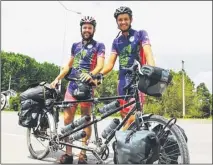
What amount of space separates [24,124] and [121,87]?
5.74 ft

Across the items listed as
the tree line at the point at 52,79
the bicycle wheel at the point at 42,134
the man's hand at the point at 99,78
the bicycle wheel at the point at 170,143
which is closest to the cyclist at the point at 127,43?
the man's hand at the point at 99,78

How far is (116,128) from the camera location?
440 centimetres

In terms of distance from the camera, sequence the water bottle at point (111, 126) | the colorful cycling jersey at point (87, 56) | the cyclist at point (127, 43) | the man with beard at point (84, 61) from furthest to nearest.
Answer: the colorful cycling jersey at point (87, 56)
the man with beard at point (84, 61)
the cyclist at point (127, 43)
the water bottle at point (111, 126)

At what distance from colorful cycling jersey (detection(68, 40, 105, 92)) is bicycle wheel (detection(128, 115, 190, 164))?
158cm

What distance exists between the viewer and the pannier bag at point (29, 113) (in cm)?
562

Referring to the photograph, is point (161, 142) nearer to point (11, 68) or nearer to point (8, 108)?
point (8, 108)

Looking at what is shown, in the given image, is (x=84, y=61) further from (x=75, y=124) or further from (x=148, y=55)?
(x=148, y=55)

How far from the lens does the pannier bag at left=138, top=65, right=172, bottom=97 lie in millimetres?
4000

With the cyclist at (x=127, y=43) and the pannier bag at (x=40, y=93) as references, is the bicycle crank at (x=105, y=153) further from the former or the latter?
the pannier bag at (x=40, y=93)

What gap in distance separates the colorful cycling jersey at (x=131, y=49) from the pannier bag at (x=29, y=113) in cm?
152

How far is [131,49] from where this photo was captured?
4.74m

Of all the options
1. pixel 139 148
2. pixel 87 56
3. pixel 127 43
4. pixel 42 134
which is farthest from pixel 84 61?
pixel 139 148

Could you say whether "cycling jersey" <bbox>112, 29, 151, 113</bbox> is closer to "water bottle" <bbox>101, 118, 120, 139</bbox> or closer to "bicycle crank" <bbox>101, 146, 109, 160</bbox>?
"water bottle" <bbox>101, 118, 120, 139</bbox>

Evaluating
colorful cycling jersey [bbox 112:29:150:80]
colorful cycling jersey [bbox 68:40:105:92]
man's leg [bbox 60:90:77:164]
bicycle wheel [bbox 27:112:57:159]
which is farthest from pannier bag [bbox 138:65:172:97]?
bicycle wheel [bbox 27:112:57:159]
